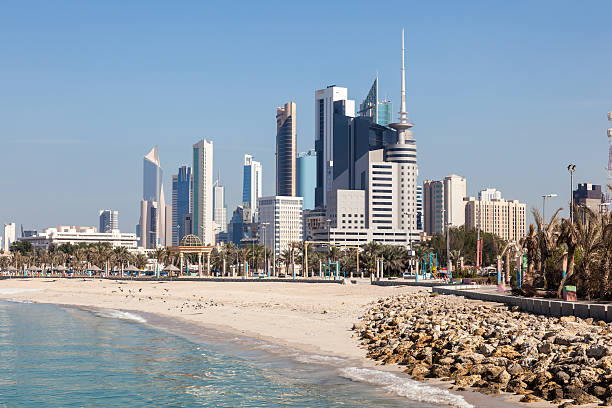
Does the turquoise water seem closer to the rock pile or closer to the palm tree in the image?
the rock pile

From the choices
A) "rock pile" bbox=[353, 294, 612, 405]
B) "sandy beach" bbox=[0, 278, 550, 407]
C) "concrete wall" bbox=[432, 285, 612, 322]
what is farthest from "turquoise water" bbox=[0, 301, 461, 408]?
"concrete wall" bbox=[432, 285, 612, 322]

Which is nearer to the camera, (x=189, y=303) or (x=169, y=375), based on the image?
(x=169, y=375)

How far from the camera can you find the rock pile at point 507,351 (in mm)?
18781

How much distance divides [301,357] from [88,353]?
1032 centimetres

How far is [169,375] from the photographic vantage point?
26391 millimetres

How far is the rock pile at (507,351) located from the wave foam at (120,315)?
834 inches

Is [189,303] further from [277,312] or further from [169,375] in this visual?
[169,375]

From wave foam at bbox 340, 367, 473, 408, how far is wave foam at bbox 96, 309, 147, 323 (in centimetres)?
2766

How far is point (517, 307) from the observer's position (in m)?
37.8

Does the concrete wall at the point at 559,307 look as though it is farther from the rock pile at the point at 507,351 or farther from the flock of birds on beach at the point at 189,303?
the flock of birds on beach at the point at 189,303

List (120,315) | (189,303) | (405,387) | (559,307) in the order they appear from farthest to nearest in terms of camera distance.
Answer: (189,303) → (120,315) → (559,307) → (405,387)

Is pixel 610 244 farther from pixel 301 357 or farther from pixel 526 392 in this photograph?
pixel 526 392

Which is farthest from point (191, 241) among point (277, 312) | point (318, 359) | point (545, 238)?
point (318, 359)

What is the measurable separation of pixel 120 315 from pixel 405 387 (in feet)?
124
